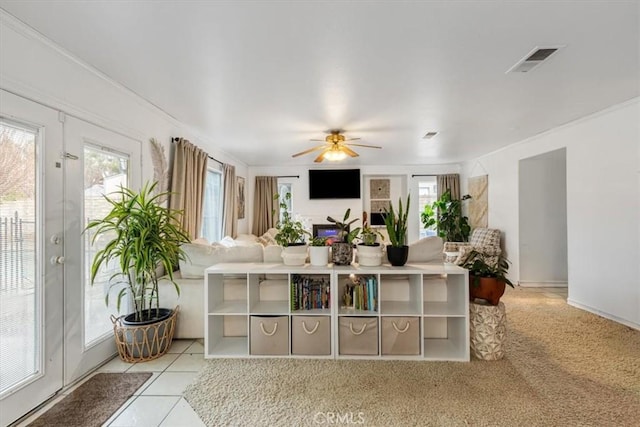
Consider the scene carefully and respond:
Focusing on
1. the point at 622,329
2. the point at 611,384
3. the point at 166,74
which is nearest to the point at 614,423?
the point at 611,384

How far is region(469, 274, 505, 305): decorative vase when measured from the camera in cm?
250

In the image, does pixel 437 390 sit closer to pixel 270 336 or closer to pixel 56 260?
pixel 270 336

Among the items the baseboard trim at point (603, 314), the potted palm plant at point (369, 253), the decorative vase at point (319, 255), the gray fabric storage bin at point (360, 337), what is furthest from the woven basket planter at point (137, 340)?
the baseboard trim at point (603, 314)

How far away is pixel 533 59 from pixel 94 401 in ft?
12.7

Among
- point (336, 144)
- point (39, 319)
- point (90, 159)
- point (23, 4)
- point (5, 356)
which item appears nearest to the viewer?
point (23, 4)

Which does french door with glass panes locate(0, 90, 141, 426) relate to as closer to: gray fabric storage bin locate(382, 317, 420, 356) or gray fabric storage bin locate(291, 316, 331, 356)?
gray fabric storage bin locate(291, 316, 331, 356)

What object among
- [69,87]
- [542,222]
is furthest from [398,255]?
[542,222]

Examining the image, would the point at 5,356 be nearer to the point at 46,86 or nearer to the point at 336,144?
the point at 46,86

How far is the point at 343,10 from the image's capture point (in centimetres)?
162

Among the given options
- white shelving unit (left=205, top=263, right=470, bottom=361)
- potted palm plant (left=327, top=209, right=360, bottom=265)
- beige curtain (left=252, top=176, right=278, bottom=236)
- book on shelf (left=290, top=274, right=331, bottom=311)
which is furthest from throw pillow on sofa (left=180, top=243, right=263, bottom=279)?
beige curtain (left=252, top=176, right=278, bottom=236)

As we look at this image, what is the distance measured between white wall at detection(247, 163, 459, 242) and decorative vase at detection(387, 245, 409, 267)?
4.49 m

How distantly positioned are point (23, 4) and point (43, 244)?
4.47ft

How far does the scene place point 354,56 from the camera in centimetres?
211

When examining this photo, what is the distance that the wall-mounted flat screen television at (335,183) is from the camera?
700cm
